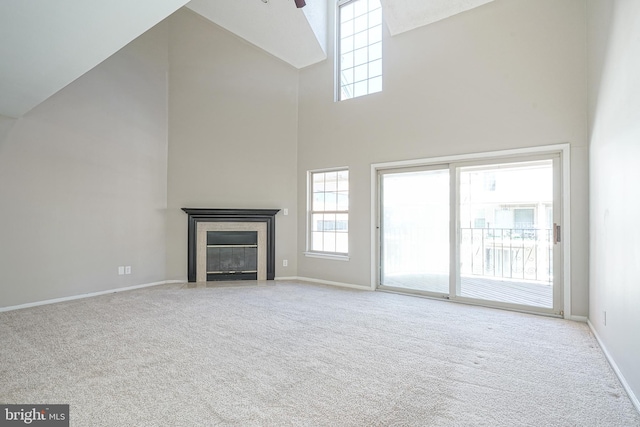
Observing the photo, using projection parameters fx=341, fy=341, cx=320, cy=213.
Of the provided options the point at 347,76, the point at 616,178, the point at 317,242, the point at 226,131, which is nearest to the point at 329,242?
the point at 317,242

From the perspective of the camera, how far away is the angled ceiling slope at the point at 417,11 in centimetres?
455

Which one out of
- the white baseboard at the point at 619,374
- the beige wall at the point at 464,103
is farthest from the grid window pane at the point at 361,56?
the white baseboard at the point at 619,374

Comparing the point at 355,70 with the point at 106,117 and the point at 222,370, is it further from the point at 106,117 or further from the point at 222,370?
the point at 222,370

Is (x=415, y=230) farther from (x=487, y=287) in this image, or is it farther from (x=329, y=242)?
(x=329, y=242)

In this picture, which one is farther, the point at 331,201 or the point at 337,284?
the point at 331,201

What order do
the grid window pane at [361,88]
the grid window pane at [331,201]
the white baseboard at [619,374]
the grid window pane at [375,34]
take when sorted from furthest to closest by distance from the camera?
the grid window pane at [331,201], the grid window pane at [361,88], the grid window pane at [375,34], the white baseboard at [619,374]

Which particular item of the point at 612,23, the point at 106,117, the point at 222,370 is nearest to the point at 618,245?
the point at 612,23

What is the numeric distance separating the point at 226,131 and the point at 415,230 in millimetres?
3705

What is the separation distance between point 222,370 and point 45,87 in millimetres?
3299

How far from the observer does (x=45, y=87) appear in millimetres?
3434

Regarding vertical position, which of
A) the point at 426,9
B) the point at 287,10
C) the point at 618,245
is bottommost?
the point at 618,245

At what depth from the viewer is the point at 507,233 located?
173 inches

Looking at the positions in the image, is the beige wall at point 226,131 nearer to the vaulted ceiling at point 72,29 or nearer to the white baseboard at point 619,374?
the vaulted ceiling at point 72,29
